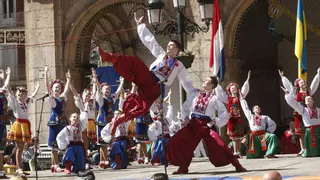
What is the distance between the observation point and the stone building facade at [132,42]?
2361 centimetres

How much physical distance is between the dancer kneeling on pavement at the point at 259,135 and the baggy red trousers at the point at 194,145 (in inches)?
212

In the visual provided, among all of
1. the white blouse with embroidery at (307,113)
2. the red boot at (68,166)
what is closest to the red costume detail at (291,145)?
the white blouse with embroidery at (307,113)

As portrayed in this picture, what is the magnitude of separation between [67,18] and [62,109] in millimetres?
7848

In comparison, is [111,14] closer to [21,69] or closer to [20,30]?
[20,30]

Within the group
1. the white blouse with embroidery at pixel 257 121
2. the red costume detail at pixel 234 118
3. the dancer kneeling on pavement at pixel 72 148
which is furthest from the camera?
the red costume detail at pixel 234 118

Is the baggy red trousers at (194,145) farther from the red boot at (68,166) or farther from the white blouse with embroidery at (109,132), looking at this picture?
the white blouse with embroidery at (109,132)

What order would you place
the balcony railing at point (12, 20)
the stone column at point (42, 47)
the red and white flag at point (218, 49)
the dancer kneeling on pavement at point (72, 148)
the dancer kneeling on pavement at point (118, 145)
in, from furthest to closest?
the balcony railing at point (12, 20) → the stone column at point (42, 47) → the red and white flag at point (218, 49) → the dancer kneeling on pavement at point (118, 145) → the dancer kneeling on pavement at point (72, 148)

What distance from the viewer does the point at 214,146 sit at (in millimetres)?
13219

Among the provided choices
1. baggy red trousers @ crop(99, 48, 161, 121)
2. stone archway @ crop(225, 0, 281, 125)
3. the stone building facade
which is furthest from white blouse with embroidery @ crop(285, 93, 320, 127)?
stone archway @ crop(225, 0, 281, 125)

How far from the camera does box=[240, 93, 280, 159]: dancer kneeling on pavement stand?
61.2 feet

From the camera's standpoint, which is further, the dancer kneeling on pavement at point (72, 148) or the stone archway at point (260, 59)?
the stone archway at point (260, 59)

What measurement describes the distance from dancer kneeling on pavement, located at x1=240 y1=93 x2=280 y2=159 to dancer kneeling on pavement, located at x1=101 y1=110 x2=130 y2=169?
2.57m

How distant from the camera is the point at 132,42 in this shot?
29.3 metres

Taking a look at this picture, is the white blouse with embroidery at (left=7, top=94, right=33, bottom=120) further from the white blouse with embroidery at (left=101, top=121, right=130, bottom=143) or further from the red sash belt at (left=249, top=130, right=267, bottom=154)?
the red sash belt at (left=249, top=130, right=267, bottom=154)
